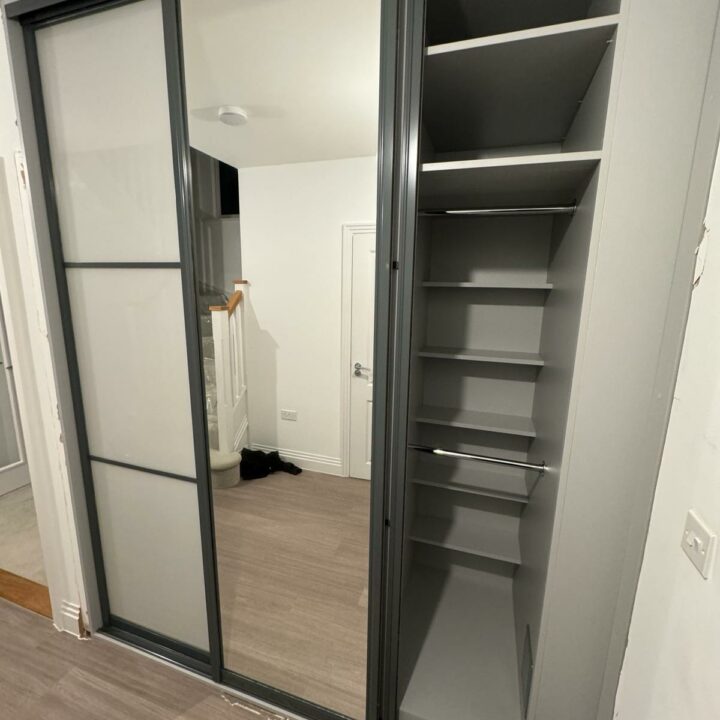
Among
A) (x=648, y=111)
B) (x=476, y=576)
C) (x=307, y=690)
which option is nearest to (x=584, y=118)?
(x=648, y=111)

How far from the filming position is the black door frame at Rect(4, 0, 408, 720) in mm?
998

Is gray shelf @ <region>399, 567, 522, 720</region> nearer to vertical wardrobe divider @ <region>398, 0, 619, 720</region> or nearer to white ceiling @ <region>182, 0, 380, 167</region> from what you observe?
vertical wardrobe divider @ <region>398, 0, 619, 720</region>

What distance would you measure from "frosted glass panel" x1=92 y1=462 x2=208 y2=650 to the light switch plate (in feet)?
4.97

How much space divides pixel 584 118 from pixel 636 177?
1.52 ft

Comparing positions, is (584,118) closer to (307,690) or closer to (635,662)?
(635,662)

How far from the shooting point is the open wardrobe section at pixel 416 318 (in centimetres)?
89

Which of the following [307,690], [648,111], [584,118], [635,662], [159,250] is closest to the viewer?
[648,111]

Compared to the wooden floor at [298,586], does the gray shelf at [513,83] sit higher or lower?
higher

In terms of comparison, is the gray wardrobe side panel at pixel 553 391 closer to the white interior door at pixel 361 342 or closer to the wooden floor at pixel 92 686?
the wooden floor at pixel 92 686

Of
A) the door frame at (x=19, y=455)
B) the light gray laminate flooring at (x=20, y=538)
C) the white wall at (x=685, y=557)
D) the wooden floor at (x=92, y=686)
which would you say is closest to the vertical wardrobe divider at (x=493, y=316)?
the white wall at (x=685, y=557)

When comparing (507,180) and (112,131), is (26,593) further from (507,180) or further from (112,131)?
(507,180)

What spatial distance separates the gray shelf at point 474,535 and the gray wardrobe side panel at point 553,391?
13cm

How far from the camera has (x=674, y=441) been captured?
859 mm

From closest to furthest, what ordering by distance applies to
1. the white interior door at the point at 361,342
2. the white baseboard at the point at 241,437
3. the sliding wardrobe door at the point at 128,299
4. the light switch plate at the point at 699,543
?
the light switch plate at the point at 699,543 → the sliding wardrobe door at the point at 128,299 → the white interior door at the point at 361,342 → the white baseboard at the point at 241,437
